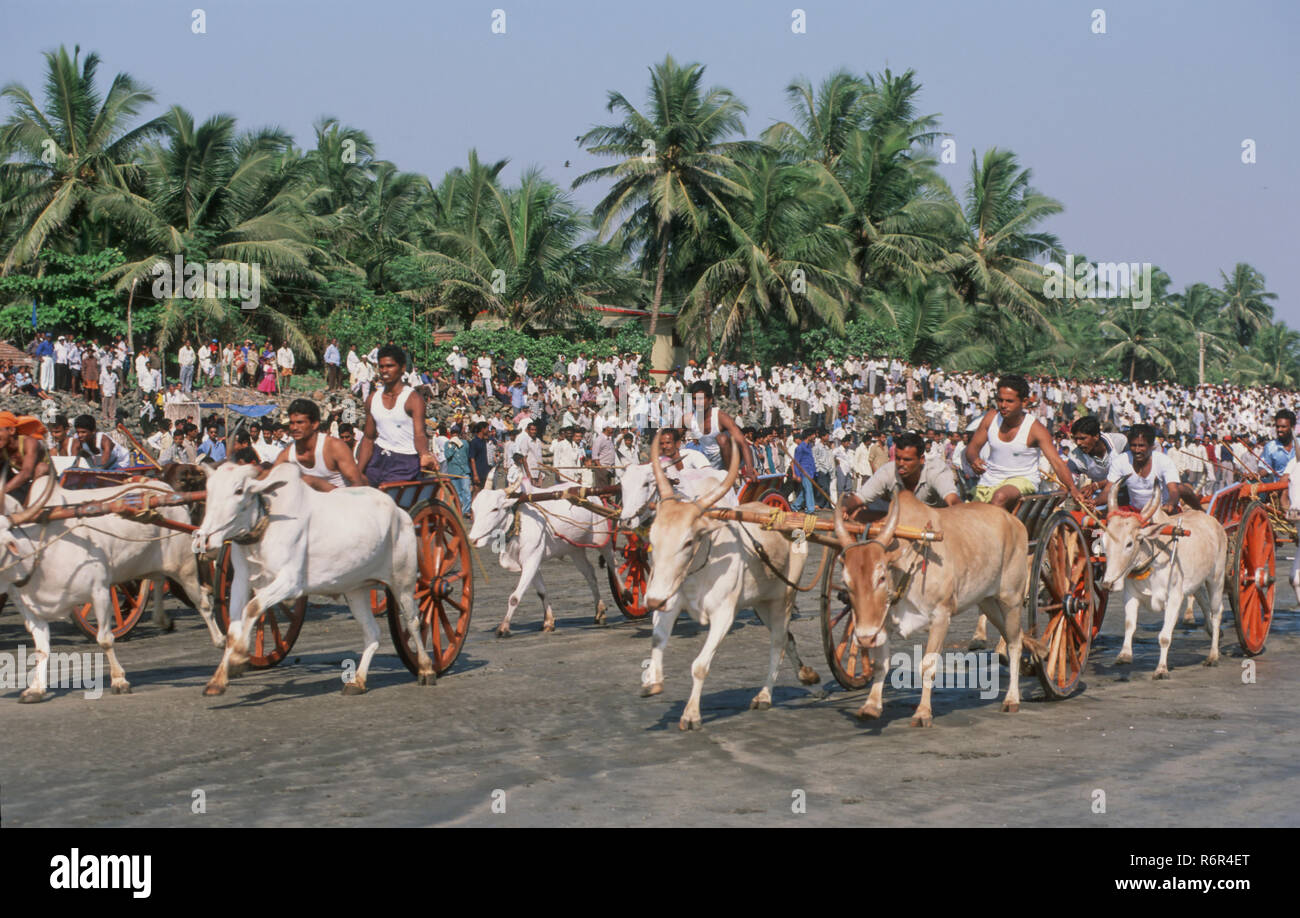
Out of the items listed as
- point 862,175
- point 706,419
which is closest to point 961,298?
point 862,175

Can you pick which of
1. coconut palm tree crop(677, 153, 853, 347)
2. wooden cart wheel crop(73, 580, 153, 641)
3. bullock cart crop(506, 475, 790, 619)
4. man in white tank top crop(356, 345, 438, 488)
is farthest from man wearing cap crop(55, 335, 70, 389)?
man in white tank top crop(356, 345, 438, 488)

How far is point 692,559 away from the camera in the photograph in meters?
9.18

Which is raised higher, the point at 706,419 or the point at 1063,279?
the point at 1063,279

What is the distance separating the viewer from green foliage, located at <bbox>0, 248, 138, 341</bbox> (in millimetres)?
36906

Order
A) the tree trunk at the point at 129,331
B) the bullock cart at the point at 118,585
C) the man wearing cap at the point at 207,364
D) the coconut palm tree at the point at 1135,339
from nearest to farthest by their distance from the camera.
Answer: the bullock cart at the point at 118,585 → the man wearing cap at the point at 207,364 → the tree trunk at the point at 129,331 → the coconut palm tree at the point at 1135,339

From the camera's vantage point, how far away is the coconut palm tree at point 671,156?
44.8m

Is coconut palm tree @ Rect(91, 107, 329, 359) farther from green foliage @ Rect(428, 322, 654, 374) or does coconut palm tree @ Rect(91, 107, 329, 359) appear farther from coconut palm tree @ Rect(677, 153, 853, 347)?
coconut palm tree @ Rect(677, 153, 853, 347)

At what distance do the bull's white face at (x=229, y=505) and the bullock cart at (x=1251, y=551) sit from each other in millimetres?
8036

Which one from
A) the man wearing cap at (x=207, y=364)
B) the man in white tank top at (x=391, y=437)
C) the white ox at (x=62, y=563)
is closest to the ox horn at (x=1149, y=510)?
the man in white tank top at (x=391, y=437)

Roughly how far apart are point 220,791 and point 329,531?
8.72ft

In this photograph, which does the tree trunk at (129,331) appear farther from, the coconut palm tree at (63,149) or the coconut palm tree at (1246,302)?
the coconut palm tree at (1246,302)

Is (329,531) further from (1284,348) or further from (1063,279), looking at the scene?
(1284,348)

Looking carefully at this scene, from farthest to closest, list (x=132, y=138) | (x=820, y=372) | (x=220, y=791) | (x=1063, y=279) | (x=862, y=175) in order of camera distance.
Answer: (x=1063, y=279) < (x=862, y=175) < (x=820, y=372) < (x=132, y=138) < (x=220, y=791)

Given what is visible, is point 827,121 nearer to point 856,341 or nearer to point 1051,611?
point 856,341
